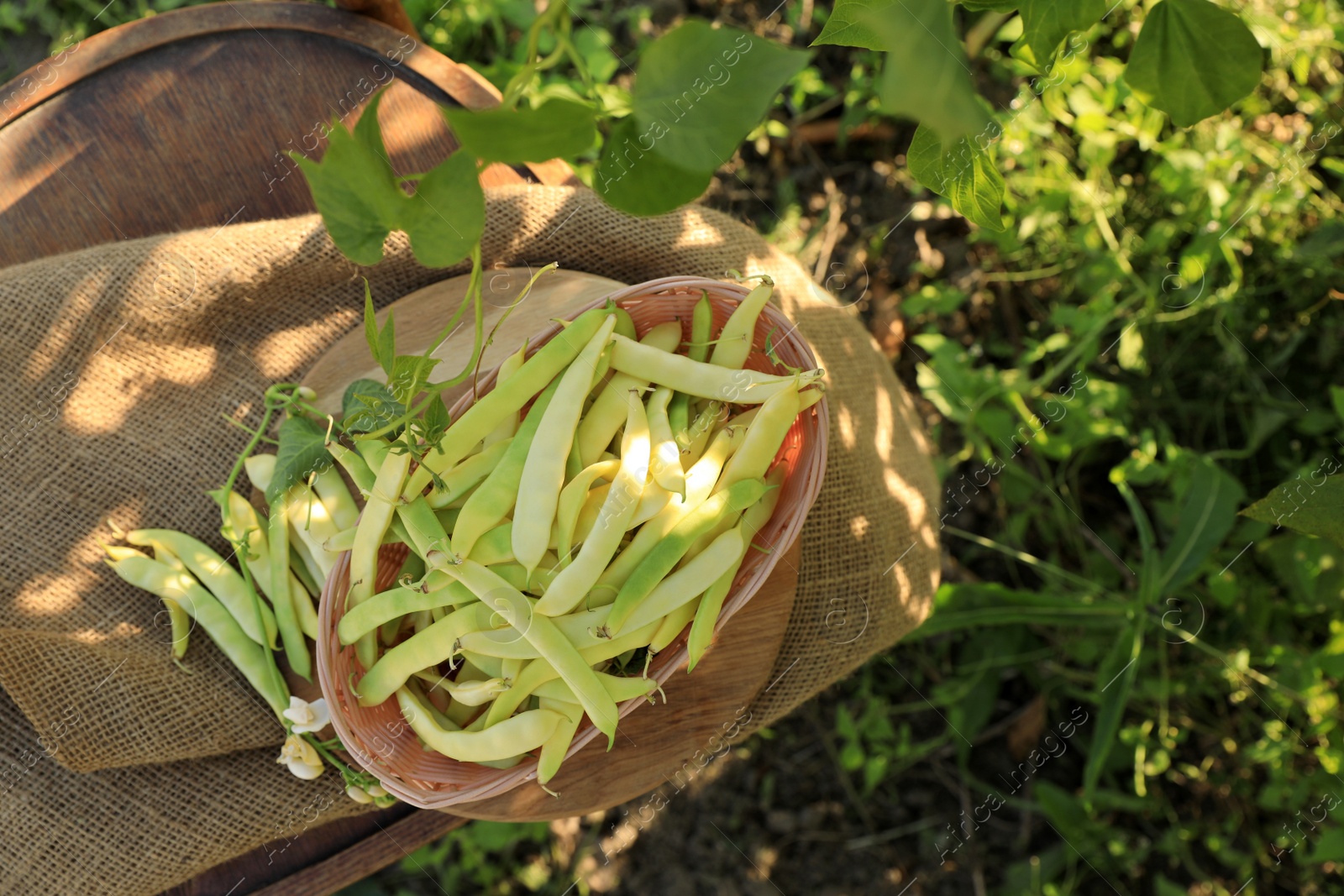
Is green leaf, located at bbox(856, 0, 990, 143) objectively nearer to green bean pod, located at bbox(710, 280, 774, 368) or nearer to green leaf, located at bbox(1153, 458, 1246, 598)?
green bean pod, located at bbox(710, 280, 774, 368)

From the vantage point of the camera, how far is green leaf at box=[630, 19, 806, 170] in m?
0.46

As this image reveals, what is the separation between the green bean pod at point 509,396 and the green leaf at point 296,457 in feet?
0.57

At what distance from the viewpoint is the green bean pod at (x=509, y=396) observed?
1140 mm

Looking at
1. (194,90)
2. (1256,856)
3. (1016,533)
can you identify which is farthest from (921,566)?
(194,90)

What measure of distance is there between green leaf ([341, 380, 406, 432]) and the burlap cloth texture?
0.39 metres

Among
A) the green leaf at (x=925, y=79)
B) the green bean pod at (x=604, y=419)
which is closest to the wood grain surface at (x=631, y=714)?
the green bean pod at (x=604, y=419)

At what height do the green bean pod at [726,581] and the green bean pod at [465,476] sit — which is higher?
the green bean pod at [465,476]

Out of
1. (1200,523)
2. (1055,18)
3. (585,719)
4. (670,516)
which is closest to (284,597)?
(585,719)

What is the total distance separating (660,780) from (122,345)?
1.07m

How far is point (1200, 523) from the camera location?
5.48 ft

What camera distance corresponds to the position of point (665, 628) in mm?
1162

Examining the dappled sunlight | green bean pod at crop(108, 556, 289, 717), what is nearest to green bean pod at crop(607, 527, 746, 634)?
green bean pod at crop(108, 556, 289, 717)

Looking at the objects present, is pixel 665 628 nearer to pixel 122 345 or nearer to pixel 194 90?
pixel 122 345

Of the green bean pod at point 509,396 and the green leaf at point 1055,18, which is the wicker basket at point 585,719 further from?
the green leaf at point 1055,18
